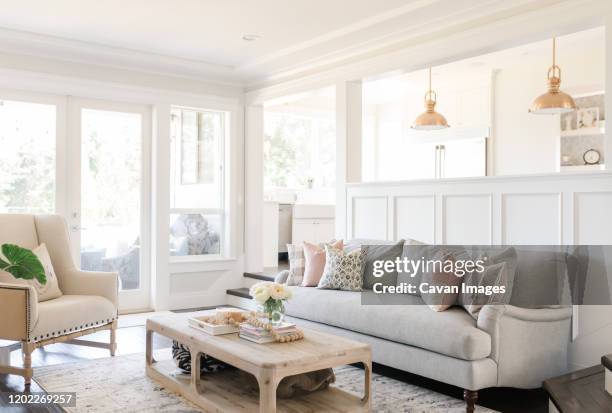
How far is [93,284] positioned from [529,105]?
513 cm

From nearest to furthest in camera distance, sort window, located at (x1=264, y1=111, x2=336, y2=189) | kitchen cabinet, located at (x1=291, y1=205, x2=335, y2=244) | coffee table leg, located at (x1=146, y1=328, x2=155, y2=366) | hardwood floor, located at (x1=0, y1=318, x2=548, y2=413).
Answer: hardwood floor, located at (x1=0, y1=318, x2=548, y2=413) < coffee table leg, located at (x1=146, y1=328, x2=155, y2=366) < kitchen cabinet, located at (x1=291, y1=205, x2=335, y2=244) < window, located at (x1=264, y1=111, x2=336, y2=189)

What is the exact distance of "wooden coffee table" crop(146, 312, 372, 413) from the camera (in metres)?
2.78

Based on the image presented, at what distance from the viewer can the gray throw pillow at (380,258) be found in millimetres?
4391

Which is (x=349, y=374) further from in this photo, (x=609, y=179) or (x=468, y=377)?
(x=609, y=179)

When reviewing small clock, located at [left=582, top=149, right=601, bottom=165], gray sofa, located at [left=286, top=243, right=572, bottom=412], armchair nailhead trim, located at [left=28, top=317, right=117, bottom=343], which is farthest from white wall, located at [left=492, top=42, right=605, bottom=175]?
armchair nailhead trim, located at [left=28, top=317, right=117, bottom=343]

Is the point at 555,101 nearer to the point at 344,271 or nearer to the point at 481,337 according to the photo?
the point at 344,271

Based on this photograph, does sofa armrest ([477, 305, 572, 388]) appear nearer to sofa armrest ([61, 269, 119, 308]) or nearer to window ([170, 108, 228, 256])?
sofa armrest ([61, 269, 119, 308])

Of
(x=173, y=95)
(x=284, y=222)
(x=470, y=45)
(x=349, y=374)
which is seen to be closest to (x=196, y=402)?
(x=349, y=374)

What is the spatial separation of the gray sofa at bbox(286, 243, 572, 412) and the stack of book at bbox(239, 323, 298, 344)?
2.54 ft

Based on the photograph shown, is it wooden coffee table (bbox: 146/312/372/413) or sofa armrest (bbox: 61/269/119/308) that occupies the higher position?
sofa armrest (bbox: 61/269/119/308)

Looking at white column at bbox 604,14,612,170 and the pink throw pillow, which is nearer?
white column at bbox 604,14,612,170

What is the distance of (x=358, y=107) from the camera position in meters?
5.55

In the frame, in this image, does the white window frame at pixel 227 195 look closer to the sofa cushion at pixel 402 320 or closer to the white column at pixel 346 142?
the white column at pixel 346 142

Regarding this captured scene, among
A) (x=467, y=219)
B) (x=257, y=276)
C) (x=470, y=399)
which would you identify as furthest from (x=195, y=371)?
(x=257, y=276)
